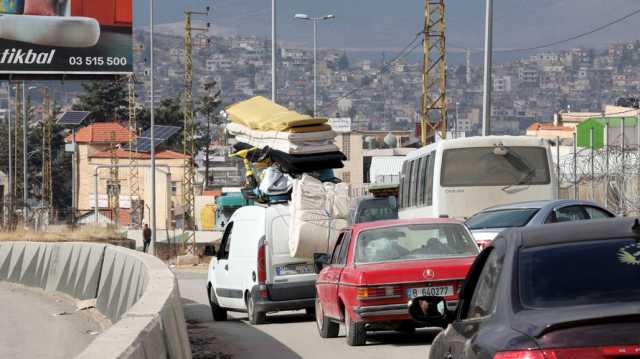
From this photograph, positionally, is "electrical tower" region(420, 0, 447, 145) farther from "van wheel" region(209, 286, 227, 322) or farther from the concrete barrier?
"van wheel" region(209, 286, 227, 322)

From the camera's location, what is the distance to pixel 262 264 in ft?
66.8

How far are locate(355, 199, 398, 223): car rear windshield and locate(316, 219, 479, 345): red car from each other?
1319 centimetres

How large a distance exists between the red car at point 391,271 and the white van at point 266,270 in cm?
345

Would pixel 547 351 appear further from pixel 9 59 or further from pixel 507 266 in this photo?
pixel 9 59

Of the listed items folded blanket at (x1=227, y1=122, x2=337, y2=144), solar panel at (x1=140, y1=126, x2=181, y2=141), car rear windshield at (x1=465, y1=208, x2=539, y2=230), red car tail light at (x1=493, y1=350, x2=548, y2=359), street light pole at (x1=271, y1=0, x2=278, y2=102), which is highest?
street light pole at (x1=271, y1=0, x2=278, y2=102)

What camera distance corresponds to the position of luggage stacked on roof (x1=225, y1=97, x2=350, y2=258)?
21.7 metres

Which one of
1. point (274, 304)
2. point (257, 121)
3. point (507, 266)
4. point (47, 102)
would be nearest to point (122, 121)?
point (47, 102)

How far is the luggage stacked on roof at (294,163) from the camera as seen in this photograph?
71.2ft

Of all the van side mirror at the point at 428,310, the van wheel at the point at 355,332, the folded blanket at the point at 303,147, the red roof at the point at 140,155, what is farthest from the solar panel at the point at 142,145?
the van side mirror at the point at 428,310

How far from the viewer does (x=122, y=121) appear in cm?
16100

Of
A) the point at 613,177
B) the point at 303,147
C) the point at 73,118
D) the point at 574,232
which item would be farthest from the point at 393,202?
A: the point at 73,118

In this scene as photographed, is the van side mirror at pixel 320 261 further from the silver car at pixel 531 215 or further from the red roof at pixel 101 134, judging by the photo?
the red roof at pixel 101 134

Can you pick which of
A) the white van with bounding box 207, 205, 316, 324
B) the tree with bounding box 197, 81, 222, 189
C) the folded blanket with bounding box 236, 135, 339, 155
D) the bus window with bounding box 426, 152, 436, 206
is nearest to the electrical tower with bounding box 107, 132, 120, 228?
the folded blanket with bounding box 236, 135, 339, 155

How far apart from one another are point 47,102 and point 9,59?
4516cm
